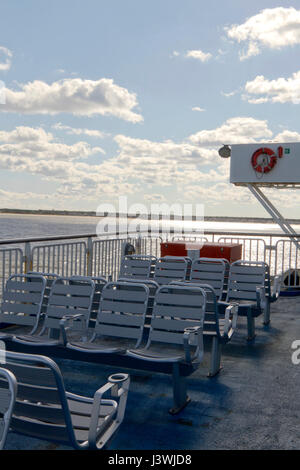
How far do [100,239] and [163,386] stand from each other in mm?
5371

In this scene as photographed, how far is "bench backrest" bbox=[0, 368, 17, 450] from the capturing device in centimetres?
227

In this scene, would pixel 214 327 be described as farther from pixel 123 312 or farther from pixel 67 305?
pixel 67 305

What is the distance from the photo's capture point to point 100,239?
397 inches

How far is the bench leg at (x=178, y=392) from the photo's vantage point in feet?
14.1

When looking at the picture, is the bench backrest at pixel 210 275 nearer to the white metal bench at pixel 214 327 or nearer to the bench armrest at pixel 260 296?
the bench armrest at pixel 260 296

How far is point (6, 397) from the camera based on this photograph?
2.44 m

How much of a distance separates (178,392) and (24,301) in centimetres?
230

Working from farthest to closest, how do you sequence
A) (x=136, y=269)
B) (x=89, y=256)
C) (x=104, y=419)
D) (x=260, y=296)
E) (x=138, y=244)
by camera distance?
1. (x=138, y=244)
2. (x=89, y=256)
3. (x=136, y=269)
4. (x=260, y=296)
5. (x=104, y=419)

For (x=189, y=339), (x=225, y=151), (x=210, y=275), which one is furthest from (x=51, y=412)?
(x=225, y=151)

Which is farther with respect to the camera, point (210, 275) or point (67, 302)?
point (210, 275)

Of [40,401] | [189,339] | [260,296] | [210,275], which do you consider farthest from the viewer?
[210,275]

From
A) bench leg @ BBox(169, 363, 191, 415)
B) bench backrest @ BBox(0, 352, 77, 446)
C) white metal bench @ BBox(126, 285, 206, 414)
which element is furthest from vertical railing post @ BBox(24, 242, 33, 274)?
bench backrest @ BBox(0, 352, 77, 446)
